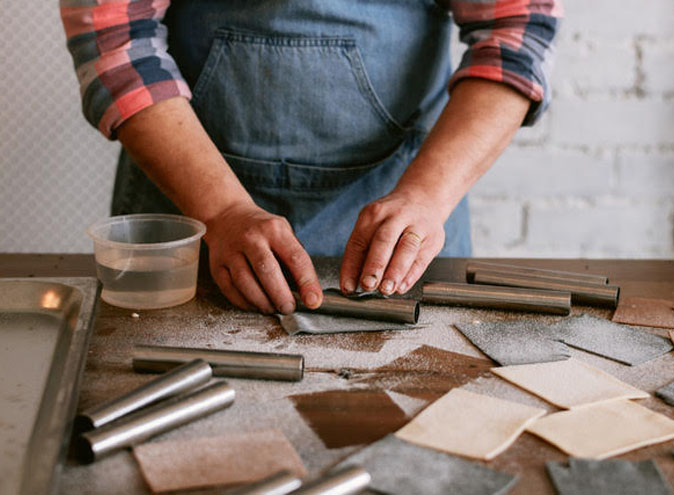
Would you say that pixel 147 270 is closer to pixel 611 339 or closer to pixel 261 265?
pixel 261 265

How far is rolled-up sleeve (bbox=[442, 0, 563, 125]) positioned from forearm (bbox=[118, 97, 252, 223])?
324 millimetres

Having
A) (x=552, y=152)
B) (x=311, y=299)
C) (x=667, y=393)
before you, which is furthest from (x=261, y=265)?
(x=552, y=152)

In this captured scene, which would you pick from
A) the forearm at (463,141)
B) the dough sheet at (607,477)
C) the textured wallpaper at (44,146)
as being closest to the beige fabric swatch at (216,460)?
the dough sheet at (607,477)

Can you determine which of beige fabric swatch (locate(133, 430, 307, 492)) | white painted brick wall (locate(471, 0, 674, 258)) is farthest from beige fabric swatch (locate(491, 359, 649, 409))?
white painted brick wall (locate(471, 0, 674, 258))

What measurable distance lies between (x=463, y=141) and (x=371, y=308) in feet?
Answer: 0.90

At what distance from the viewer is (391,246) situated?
76 centimetres

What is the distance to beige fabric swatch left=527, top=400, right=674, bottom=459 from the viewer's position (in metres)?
0.52

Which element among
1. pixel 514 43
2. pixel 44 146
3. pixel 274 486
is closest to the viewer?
pixel 274 486

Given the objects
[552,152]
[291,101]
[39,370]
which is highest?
[291,101]

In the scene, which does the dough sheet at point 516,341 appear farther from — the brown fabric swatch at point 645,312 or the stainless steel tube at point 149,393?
the stainless steel tube at point 149,393

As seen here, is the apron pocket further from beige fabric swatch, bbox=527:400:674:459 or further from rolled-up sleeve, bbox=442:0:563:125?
beige fabric swatch, bbox=527:400:674:459

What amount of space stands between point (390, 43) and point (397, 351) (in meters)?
Result: 0.46

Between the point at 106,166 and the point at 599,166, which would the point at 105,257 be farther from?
the point at 599,166

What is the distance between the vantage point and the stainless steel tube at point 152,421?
489 millimetres
